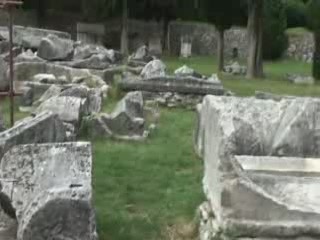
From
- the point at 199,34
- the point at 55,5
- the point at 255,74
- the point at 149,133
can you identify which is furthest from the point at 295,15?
the point at 149,133

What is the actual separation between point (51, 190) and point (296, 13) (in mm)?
34289

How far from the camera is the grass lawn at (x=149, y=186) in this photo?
5.80 metres

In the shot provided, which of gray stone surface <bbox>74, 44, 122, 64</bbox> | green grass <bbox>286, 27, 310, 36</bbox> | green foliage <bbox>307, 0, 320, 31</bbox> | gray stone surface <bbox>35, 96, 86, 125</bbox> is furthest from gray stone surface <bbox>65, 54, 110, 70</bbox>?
green grass <bbox>286, 27, 310, 36</bbox>

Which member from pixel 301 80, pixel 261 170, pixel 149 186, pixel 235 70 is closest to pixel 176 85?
pixel 149 186

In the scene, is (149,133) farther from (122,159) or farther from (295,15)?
(295,15)

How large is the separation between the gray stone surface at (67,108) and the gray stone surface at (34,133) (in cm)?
255

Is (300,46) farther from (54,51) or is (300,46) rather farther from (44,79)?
(44,79)

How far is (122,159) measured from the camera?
7969 millimetres

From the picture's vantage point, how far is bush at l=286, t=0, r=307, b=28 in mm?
36938

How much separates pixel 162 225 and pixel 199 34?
30.2 m

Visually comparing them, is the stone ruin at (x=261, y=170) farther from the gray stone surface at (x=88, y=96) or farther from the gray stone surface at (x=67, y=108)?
the gray stone surface at (x=88, y=96)

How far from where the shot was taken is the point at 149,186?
6.90m

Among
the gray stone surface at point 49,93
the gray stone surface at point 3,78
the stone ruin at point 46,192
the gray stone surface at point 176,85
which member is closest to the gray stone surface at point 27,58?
the gray stone surface at point 176,85

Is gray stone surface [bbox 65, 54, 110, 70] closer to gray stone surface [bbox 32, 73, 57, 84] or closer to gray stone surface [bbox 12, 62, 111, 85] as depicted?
gray stone surface [bbox 12, 62, 111, 85]
